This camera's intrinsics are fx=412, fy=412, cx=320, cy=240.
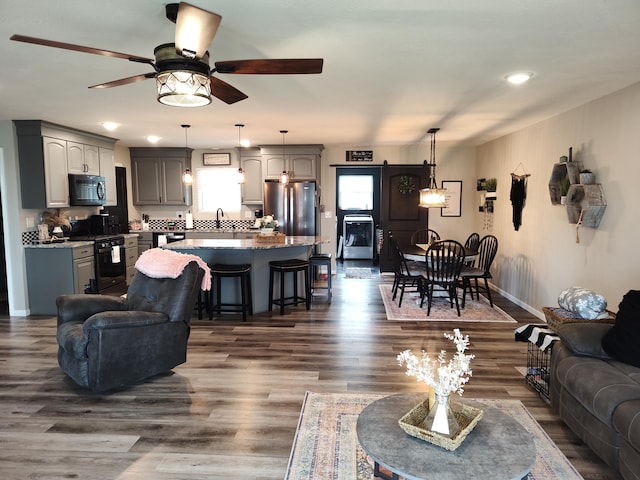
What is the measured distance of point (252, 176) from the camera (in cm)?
730

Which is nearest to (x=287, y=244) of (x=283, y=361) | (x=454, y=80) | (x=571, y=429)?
(x=283, y=361)

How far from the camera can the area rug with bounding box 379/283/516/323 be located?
490cm

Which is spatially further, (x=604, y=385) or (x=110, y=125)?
(x=110, y=125)

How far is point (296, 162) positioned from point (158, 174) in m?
2.47

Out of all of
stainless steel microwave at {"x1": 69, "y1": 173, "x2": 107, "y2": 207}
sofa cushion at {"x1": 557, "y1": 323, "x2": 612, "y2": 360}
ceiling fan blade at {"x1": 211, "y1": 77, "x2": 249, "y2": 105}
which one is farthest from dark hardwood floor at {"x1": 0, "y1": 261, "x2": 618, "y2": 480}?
ceiling fan blade at {"x1": 211, "y1": 77, "x2": 249, "y2": 105}

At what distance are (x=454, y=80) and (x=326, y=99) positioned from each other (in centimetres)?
118

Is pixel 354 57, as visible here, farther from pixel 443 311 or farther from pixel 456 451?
pixel 443 311

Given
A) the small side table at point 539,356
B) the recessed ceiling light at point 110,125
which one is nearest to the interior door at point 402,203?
the small side table at point 539,356

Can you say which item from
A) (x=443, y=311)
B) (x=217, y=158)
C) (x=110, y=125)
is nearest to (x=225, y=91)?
(x=110, y=125)

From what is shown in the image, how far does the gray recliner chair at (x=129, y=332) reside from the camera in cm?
294

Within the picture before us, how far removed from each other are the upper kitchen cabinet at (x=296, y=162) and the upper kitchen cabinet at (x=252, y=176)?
26 centimetres

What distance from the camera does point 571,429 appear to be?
2.50m

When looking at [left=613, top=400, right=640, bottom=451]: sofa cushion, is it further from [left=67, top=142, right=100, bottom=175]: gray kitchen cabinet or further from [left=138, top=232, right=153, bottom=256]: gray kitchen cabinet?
[left=138, top=232, right=153, bottom=256]: gray kitchen cabinet

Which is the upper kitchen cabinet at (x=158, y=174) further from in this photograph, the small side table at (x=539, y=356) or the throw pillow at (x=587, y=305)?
the throw pillow at (x=587, y=305)
